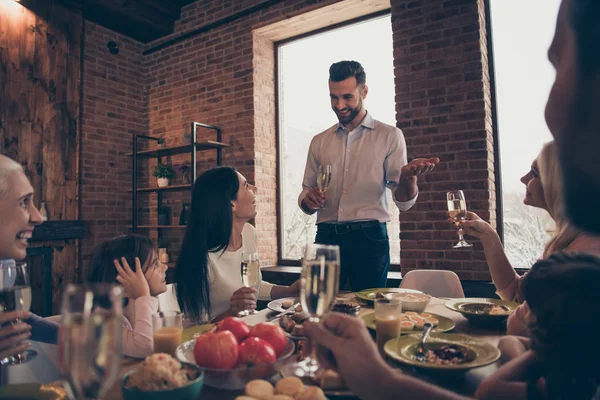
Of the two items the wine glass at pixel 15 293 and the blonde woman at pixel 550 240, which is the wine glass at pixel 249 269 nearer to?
the wine glass at pixel 15 293

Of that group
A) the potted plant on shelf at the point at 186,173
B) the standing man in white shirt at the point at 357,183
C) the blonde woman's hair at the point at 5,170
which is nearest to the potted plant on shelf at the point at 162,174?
the potted plant on shelf at the point at 186,173

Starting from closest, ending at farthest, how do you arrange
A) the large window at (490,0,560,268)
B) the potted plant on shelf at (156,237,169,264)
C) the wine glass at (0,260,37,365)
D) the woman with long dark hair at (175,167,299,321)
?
1. the wine glass at (0,260,37,365)
2. the woman with long dark hair at (175,167,299,321)
3. the large window at (490,0,560,268)
4. the potted plant on shelf at (156,237,169,264)

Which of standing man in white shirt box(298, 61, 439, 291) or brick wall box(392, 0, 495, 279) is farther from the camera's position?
brick wall box(392, 0, 495, 279)

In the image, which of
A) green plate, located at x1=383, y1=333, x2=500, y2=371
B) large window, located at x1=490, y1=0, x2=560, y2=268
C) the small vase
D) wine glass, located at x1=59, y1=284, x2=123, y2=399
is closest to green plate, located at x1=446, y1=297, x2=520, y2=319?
green plate, located at x1=383, y1=333, x2=500, y2=371

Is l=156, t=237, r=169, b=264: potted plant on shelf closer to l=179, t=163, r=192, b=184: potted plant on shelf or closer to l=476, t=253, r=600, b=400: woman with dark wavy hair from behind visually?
l=179, t=163, r=192, b=184: potted plant on shelf

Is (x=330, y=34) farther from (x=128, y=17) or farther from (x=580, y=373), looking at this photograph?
(x=580, y=373)

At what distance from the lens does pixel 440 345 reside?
1020 mm

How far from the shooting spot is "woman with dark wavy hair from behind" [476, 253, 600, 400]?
2.17ft

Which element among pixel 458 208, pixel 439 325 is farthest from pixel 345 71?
pixel 439 325

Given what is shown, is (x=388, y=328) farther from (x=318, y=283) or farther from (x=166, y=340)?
(x=166, y=340)

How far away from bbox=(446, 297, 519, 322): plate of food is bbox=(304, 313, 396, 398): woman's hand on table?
0.74 m

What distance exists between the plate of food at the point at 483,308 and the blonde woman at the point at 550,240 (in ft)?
0.48

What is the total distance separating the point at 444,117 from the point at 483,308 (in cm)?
205

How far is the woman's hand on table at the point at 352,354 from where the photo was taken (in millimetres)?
697
